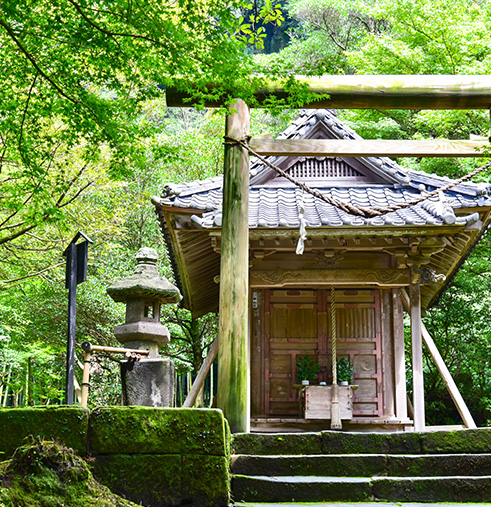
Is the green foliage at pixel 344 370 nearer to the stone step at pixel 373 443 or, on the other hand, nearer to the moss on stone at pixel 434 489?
the stone step at pixel 373 443

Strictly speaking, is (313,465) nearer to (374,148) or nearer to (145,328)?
(145,328)

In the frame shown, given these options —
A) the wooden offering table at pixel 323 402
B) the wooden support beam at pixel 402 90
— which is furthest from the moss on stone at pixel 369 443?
the wooden offering table at pixel 323 402

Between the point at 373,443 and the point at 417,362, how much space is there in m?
5.02

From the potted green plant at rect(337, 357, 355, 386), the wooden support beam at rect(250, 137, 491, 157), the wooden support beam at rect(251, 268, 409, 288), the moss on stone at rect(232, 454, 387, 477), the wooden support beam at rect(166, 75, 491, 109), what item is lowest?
the moss on stone at rect(232, 454, 387, 477)

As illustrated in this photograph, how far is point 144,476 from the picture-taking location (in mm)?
3553

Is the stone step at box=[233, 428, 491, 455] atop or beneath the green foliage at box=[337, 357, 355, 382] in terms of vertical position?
beneath

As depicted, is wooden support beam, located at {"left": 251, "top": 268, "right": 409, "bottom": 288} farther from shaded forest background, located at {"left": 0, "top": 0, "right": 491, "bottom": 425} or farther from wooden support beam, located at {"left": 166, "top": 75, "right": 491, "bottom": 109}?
wooden support beam, located at {"left": 166, "top": 75, "right": 491, "bottom": 109}

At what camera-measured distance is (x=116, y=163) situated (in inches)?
270

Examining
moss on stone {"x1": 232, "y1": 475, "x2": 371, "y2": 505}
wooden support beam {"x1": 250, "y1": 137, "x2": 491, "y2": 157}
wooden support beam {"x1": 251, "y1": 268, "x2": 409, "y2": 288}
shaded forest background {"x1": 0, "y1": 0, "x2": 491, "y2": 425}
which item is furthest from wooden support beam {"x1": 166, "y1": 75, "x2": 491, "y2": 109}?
moss on stone {"x1": 232, "y1": 475, "x2": 371, "y2": 505}

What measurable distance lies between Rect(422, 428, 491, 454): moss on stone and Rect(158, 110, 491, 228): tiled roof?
3.22 meters

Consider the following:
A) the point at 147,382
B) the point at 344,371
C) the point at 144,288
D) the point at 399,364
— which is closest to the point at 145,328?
the point at 144,288

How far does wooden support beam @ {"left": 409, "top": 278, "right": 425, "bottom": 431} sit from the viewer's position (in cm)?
926

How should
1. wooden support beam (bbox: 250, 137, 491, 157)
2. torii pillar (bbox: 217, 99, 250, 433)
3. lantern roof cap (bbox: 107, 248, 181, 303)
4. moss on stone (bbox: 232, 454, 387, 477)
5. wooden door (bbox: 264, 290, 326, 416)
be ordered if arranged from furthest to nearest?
wooden door (bbox: 264, 290, 326, 416)
lantern roof cap (bbox: 107, 248, 181, 303)
wooden support beam (bbox: 250, 137, 491, 157)
torii pillar (bbox: 217, 99, 250, 433)
moss on stone (bbox: 232, 454, 387, 477)

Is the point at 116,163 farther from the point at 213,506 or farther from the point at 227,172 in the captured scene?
the point at 213,506
